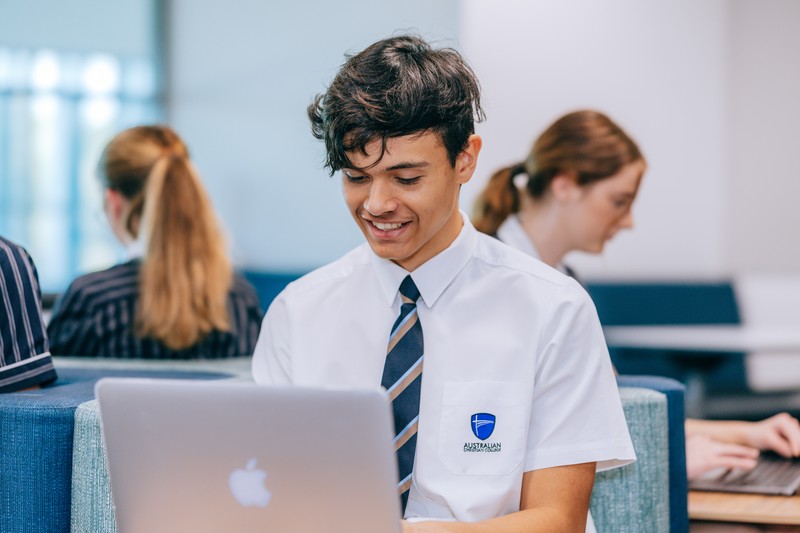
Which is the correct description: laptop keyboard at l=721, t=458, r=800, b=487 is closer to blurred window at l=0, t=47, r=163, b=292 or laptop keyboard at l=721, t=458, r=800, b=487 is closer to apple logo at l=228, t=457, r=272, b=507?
apple logo at l=228, t=457, r=272, b=507

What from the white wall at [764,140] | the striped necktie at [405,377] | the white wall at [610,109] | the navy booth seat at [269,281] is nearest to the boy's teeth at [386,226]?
the striped necktie at [405,377]

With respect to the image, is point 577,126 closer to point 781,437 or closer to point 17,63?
point 781,437

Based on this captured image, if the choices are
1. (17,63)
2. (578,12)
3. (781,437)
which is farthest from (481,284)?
(17,63)

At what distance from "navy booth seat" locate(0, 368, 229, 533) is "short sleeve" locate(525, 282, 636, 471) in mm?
765

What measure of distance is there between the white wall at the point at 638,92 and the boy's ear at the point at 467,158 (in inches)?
132

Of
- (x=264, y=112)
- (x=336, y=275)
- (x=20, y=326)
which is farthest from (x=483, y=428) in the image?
(x=264, y=112)

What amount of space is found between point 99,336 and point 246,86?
128 inches

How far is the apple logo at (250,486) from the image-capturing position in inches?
43.0

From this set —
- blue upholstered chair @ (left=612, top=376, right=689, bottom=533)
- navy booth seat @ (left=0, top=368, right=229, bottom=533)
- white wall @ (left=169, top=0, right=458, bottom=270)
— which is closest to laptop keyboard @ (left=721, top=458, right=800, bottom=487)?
blue upholstered chair @ (left=612, top=376, right=689, bottom=533)

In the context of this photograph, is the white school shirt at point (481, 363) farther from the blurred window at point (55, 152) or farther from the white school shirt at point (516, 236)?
the blurred window at point (55, 152)

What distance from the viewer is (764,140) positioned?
216 inches

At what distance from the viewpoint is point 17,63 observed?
5055 mm

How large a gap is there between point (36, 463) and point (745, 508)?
1186 mm

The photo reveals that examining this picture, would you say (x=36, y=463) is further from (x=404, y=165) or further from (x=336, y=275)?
(x=404, y=165)
